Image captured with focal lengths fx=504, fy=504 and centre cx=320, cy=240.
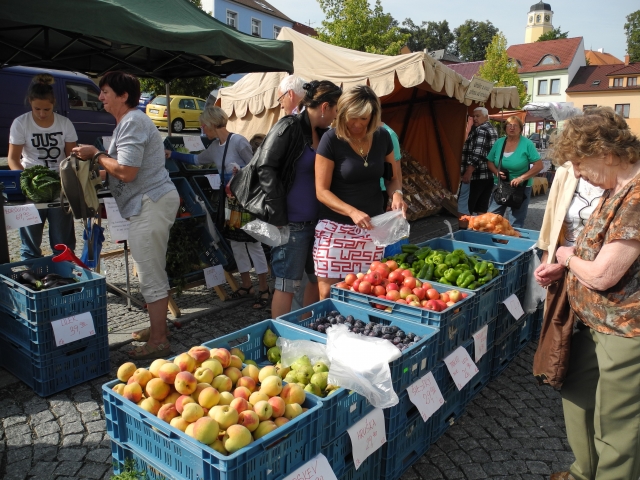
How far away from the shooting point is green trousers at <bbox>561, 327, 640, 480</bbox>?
6.77 ft

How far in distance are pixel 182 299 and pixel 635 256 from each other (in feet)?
13.4

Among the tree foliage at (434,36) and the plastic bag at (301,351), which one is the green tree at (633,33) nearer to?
the tree foliage at (434,36)

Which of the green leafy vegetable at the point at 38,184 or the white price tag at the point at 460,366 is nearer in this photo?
the white price tag at the point at 460,366

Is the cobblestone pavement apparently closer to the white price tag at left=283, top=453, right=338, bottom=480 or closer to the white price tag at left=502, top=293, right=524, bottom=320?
the white price tag at left=502, top=293, right=524, bottom=320

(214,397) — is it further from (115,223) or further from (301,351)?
(115,223)

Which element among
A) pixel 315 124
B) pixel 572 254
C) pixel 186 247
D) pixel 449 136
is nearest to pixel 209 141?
pixel 186 247

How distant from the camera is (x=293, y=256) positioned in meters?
3.32

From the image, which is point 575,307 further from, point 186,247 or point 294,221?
point 186,247

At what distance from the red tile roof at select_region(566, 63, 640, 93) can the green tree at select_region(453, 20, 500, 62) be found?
2460 cm

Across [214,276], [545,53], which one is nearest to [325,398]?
[214,276]

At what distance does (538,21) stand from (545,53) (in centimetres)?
3643

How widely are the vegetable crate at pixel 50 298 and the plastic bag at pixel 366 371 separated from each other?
1864 millimetres

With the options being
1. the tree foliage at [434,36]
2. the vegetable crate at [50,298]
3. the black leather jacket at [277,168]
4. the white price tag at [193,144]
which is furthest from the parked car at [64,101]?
the tree foliage at [434,36]

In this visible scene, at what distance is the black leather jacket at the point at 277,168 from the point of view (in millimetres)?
3111
